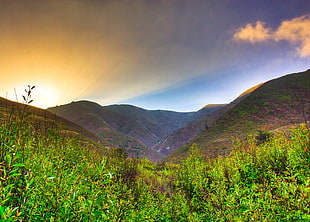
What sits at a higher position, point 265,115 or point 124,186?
point 124,186

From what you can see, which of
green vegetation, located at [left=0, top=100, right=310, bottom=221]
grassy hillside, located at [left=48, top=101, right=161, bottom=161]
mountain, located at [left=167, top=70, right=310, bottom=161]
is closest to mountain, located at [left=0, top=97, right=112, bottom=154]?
green vegetation, located at [left=0, top=100, right=310, bottom=221]

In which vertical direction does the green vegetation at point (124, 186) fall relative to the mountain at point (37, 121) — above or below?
below

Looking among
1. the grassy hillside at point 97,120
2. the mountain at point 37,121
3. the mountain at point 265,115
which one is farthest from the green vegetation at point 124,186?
the grassy hillside at point 97,120

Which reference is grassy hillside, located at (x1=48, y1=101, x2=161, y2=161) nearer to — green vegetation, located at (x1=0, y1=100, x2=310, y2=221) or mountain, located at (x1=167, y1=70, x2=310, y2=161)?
mountain, located at (x1=167, y1=70, x2=310, y2=161)

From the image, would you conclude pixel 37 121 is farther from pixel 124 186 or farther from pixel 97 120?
pixel 97 120

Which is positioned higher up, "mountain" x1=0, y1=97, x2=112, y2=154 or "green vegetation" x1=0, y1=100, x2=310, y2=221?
"mountain" x1=0, y1=97, x2=112, y2=154

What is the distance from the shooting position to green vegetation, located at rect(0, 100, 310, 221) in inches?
78.2

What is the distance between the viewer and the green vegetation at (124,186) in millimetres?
1987

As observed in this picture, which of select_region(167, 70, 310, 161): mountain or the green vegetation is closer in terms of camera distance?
the green vegetation

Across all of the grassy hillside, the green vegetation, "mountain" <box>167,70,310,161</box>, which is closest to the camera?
the green vegetation

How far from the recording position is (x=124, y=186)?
4.39m

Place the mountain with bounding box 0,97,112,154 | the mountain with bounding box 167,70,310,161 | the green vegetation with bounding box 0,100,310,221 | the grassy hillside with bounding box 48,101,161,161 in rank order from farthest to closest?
the grassy hillside with bounding box 48,101,161,161 < the mountain with bounding box 167,70,310,161 < the mountain with bounding box 0,97,112,154 < the green vegetation with bounding box 0,100,310,221

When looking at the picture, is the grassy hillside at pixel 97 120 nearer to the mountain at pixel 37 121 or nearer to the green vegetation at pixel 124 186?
the mountain at pixel 37 121

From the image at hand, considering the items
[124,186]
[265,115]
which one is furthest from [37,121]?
[265,115]
